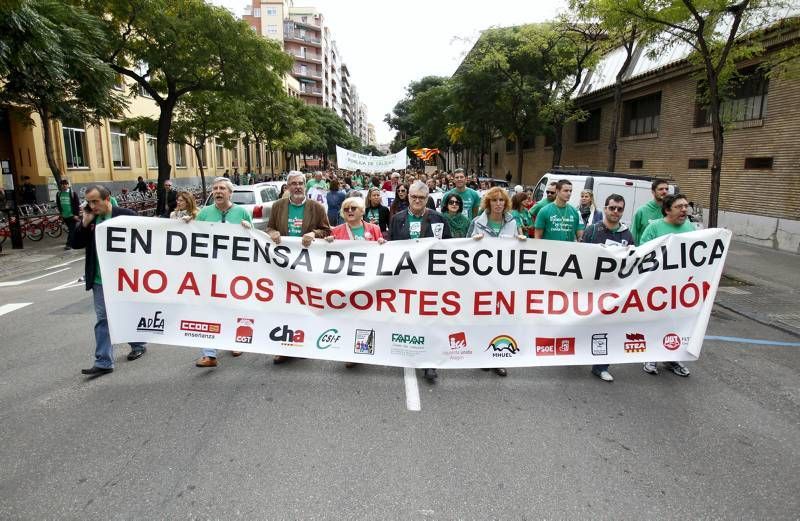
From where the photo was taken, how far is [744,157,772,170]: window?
1394 centimetres

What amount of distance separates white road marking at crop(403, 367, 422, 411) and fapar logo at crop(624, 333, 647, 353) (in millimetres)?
2040

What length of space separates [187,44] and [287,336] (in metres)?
15.8

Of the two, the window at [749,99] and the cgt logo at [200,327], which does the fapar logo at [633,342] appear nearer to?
the cgt logo at [200,327]

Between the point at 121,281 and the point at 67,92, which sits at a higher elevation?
the point at 67,92

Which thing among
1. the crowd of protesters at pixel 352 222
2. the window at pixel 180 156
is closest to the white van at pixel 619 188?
the crowd of protesters at pixel 352 222

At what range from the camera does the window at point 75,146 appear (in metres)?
23.4

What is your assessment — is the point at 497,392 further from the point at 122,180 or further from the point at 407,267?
the point at 122,180

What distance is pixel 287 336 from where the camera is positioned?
4.76 meters

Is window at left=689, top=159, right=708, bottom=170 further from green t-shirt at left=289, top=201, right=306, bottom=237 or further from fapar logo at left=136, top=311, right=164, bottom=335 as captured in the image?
fapar logo at left=136, top=311, right=164, bottom=335

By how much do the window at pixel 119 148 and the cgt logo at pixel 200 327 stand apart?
26.1 metres

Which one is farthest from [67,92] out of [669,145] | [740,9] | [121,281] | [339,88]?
[339,88]

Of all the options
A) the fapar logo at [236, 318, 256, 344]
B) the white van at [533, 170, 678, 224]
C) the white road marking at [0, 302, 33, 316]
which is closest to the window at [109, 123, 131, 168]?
the white road marking at [0, 302, 33, 316]

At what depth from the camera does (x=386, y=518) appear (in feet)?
9.48

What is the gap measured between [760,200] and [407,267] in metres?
13.9
